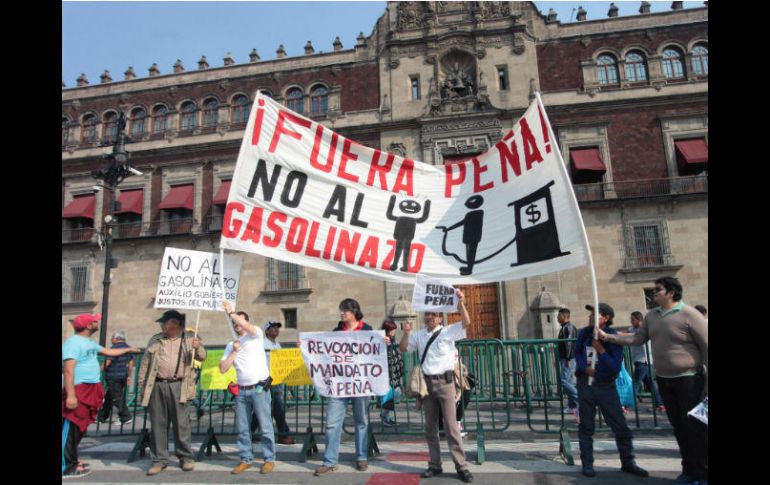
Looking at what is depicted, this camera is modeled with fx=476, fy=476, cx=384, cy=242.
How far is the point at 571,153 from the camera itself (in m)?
20.4

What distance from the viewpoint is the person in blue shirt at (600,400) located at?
4.96 meters

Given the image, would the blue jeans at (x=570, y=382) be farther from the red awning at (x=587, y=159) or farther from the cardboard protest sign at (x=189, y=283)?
the red awning at (x=587, y=159)

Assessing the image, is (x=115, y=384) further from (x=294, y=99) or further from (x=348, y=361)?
(x=294, y=99)

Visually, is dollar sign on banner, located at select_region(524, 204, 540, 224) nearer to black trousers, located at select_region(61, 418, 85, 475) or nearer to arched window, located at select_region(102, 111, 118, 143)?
black trousers, located at select_region(61, 418, 85, 475)

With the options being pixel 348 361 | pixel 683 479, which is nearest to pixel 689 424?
pixel 683 479

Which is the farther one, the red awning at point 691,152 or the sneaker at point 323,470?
the red awning at point 691,152

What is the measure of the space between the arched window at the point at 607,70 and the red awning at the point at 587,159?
346cm

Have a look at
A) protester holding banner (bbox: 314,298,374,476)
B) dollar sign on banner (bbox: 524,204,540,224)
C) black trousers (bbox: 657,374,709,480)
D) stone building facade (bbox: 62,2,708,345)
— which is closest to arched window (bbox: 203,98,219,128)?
stone building facade (bbox: 62,2,708,345)

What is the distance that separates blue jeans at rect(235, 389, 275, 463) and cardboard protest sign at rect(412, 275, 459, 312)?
2.24 metres

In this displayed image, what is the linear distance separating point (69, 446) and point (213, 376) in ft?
6.72

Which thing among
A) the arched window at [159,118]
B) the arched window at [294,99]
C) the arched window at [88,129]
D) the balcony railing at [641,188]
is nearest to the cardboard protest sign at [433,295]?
the balcony railing at [641,188]

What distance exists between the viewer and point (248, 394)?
5652 millimetres

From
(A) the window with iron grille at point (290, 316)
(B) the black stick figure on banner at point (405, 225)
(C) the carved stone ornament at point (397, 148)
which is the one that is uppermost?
(C) the carved stone ornament at point (397, 148)
